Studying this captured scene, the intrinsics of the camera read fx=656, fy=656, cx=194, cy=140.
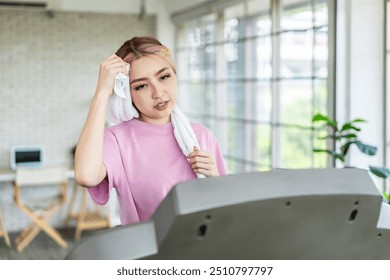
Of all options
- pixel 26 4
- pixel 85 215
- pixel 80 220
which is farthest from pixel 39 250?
pixel 26 4

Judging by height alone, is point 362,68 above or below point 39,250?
above

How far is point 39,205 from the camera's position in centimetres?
539

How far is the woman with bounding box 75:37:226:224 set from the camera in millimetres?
1146

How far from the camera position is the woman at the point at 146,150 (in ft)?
3.76

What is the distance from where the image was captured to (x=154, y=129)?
122cm

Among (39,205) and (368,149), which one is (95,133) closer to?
(368,149)

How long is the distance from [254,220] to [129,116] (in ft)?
1.85

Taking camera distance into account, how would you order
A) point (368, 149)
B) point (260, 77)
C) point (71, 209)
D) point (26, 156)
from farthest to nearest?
1. point (71, 209)
2. point (26, 156)
3. point (260, 77)
4. point (368, 149)

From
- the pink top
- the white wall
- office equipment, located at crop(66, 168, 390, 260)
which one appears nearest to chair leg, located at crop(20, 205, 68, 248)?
the white wall

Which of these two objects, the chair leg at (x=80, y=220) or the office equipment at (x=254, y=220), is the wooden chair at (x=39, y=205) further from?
the office equipment at (x=254, y=220)

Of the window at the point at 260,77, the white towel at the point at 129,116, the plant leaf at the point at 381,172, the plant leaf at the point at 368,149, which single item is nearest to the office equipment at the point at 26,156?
the window at the point at 260,77

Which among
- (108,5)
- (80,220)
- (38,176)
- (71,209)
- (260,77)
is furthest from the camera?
(71,209)

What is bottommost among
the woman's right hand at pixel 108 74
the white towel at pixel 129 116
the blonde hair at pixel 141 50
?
the white towel at pixel 129 116

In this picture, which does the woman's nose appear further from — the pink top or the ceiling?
the ceiling
